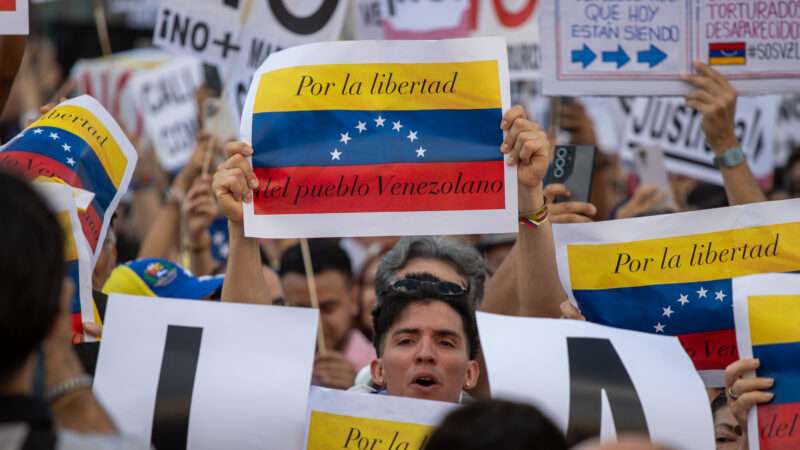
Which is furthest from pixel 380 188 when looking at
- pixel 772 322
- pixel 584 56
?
pixel 584 56

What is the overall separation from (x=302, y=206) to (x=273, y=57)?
0.47 m

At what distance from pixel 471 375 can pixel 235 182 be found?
3.15 ft

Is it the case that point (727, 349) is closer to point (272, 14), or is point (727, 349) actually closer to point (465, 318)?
point (465, 318)

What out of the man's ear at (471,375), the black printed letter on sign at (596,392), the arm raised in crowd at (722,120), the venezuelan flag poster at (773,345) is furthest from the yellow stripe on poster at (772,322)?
the arm raised in crowd at (722,120)

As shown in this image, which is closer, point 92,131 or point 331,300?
point 92,131

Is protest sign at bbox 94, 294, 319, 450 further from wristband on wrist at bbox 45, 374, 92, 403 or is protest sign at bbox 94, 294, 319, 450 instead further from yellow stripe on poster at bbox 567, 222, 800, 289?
wristband on wrist at bbox 45, 374, 92, 403

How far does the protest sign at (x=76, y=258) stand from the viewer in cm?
336

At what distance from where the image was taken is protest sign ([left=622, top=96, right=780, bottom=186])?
7266mm

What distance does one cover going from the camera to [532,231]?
3.94m

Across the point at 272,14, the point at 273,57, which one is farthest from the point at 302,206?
the point at 272,14

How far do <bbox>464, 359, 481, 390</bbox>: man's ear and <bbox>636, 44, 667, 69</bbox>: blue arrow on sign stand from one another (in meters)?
1.38

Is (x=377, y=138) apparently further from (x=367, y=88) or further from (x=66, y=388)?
(x=66, y=388)

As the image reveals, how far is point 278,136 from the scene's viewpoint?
3.82m

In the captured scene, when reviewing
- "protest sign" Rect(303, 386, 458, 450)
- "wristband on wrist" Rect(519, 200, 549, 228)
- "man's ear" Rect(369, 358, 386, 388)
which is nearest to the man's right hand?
"protest sign" Rect(303, 386, 458, 450)
